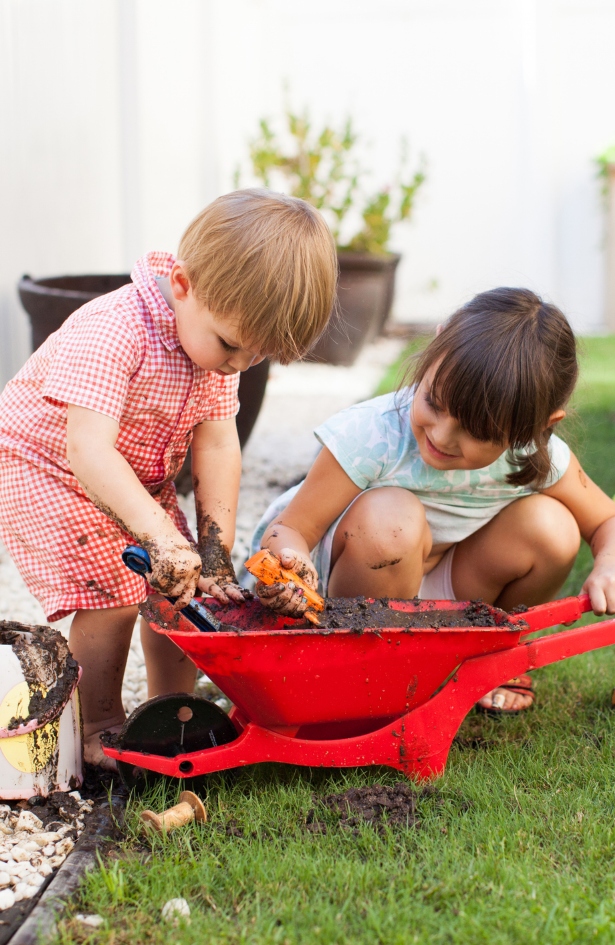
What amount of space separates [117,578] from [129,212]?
357 centimetres

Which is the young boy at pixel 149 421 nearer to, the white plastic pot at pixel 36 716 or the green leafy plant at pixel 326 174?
the white plastic pot at pixel 36 716

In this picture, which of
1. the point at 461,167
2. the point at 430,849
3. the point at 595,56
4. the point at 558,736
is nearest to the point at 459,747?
the point at 558,736

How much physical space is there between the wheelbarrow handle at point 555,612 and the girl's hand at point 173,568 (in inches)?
25.2

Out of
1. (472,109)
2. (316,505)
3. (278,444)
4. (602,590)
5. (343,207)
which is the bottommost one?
(278,444)

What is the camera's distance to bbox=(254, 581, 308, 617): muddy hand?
5.39 ft

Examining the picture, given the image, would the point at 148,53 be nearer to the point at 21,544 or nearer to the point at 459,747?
the point at 21,544

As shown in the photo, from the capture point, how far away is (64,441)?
6.10ft

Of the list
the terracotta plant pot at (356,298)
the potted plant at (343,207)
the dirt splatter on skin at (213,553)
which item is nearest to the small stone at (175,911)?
the dirt splatter on skin at (213,553)

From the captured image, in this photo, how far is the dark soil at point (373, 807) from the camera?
1564 millimetres

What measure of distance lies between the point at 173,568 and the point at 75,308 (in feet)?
5.58

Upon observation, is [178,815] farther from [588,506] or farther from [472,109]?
[472,109]

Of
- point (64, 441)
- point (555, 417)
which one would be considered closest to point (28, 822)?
point (64, 441)

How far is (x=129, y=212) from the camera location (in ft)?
16.5

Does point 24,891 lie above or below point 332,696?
below
